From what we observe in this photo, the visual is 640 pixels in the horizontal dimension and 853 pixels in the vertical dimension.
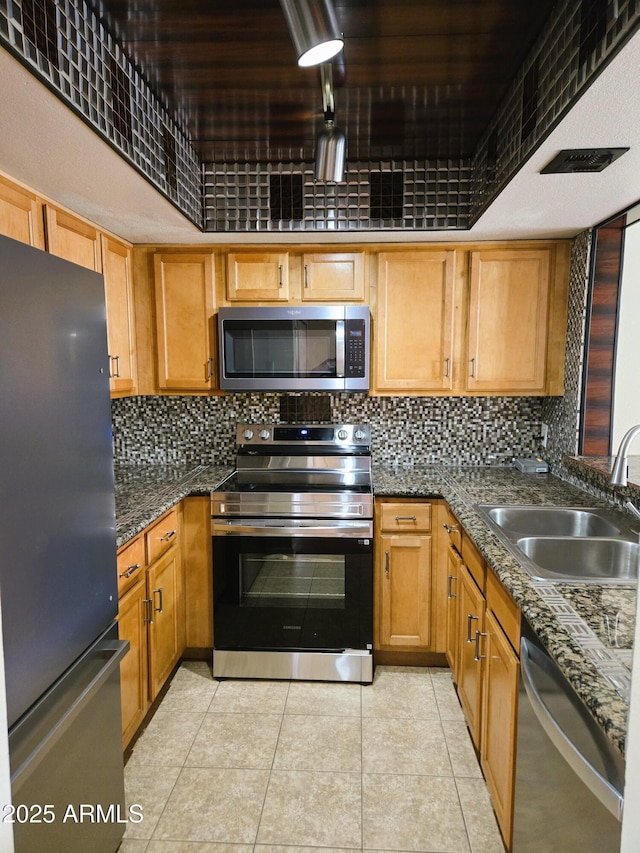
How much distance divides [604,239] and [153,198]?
199cm

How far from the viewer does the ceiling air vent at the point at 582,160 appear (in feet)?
5.13

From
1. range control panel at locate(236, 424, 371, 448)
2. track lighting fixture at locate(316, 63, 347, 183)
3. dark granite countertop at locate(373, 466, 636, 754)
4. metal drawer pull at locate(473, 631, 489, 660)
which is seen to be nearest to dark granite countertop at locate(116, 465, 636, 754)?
dark granite countertop at locate(373, 466, 636, 754)

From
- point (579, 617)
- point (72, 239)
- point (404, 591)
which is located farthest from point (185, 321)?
point (579, 617)

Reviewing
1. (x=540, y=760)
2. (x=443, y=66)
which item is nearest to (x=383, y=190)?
(x=443, y=66)

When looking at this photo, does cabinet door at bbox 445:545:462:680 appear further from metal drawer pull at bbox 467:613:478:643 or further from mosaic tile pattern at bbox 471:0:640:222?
mosaic tile pattern at bbox 471:0:640:222

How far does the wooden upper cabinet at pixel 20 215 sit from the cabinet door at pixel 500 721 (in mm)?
2029

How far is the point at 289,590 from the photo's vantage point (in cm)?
255

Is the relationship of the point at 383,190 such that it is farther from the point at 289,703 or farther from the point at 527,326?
the point at 289,703

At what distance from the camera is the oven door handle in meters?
2.50

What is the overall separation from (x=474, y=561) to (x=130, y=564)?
1305 mm

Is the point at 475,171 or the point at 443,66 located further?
the point at 475,171

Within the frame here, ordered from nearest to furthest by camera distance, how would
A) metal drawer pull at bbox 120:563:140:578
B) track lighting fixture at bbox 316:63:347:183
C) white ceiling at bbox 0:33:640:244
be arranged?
white ceiling at bbox 0:33:640:244 → track lighting fixture at bbox 316:63:347:183 → metal drawer pull at bbox 120:563:140:578

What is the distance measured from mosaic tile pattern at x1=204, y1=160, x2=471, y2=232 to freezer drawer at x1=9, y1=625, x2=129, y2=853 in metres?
1.87

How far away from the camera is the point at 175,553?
2.51 meters
